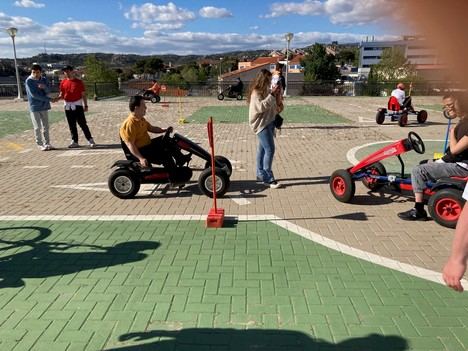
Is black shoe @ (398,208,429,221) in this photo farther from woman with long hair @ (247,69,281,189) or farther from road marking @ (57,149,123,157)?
road marking @ (57,149,123,157)

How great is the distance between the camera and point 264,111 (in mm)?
6180

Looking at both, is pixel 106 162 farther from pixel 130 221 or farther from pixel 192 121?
pixel 192 121

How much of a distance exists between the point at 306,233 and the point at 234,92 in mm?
21741

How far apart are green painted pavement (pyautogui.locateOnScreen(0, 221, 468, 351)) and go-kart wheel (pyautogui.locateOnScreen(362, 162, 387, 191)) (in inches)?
70.5

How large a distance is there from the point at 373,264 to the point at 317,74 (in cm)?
7356

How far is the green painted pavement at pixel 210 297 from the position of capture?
2826 millimetres

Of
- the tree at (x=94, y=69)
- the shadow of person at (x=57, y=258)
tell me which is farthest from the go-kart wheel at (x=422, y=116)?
the tree at (x=94, y=69)

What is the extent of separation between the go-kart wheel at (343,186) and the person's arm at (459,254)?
3706 mm

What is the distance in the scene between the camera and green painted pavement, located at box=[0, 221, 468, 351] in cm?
283

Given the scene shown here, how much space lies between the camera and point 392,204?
223 inches

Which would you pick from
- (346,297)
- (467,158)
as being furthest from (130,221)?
(467,158)

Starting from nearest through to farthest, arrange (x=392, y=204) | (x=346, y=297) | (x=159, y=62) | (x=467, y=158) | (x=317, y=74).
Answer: (x=346, y=297), (x=467, y=158), (x=392, y=204), (x=317, y=74), (x=159, y=62)

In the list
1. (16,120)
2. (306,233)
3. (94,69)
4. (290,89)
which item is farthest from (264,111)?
(94,69)

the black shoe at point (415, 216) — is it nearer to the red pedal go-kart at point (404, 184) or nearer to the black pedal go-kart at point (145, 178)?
the red pedal go-kart at point (404, 184)
